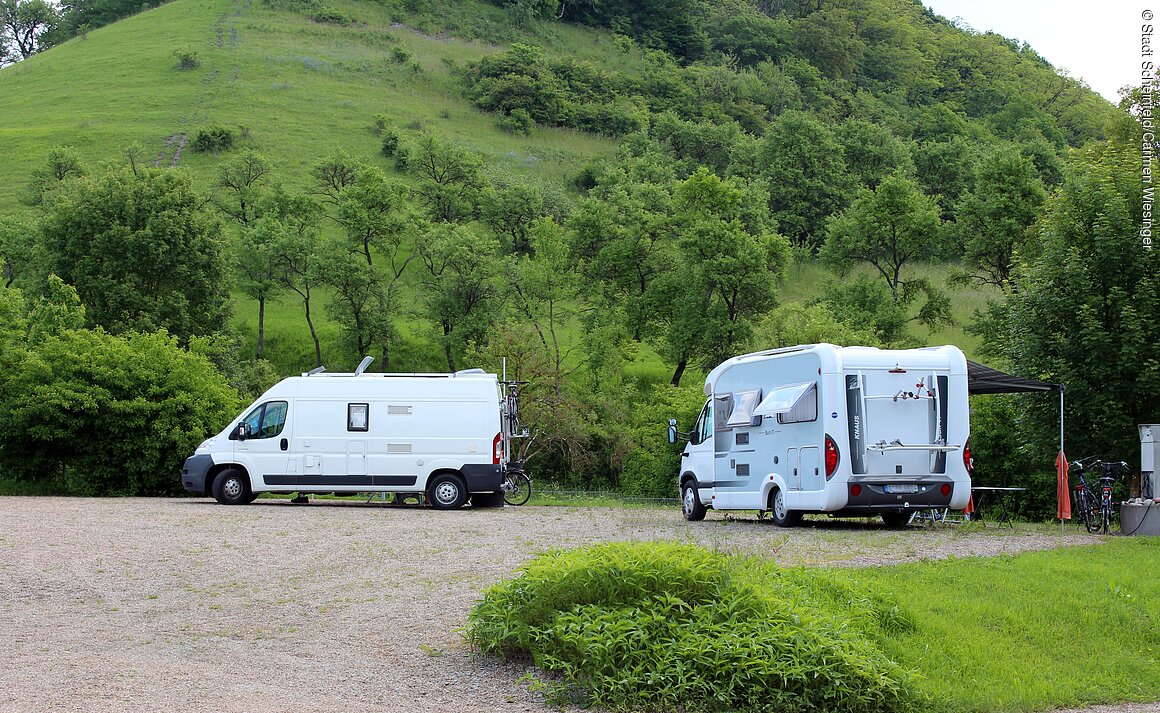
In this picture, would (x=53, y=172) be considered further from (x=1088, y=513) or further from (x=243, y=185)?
(x=1088, y=513)

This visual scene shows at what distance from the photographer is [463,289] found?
53375 mm

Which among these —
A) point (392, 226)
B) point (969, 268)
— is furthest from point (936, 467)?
point (392, 226)

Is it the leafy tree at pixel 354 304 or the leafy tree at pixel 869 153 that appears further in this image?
the leafy tree at pixel 869 153

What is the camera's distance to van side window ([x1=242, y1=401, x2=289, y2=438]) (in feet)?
70.5

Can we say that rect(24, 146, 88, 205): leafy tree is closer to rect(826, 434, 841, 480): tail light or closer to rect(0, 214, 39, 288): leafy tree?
rect(0, 214, 39, 288): leafy tree

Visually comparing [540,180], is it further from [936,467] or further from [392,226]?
[936,467]

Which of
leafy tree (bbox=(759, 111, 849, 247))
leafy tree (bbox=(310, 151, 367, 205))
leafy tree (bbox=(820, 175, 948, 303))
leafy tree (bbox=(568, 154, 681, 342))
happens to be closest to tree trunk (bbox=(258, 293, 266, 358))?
leafy tree (bbox=(310, 151, 367, 205))

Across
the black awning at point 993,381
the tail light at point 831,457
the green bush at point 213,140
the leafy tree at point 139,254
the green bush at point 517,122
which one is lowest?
the tail light at point 831,457

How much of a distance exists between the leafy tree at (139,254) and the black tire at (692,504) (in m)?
32.6

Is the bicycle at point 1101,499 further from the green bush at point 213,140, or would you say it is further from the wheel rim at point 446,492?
the green bush at point 213,140

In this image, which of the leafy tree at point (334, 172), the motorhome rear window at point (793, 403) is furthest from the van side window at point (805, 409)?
the leafy tree at point (334, 172)

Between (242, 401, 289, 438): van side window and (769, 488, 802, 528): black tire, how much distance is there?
9.74 metres

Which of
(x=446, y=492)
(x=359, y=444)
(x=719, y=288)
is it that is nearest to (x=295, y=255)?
(x=719, y=288)

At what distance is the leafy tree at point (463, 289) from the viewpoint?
172 ft
